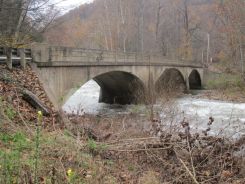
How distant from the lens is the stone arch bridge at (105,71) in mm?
12556

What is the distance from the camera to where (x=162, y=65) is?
93.0 feet

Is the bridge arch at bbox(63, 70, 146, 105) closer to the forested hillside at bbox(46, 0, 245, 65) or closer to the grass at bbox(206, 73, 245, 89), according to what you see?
the forested hillside at bbox(46, 0, 245, 65)

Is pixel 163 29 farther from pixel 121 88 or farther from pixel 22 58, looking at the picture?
pixel 22 58

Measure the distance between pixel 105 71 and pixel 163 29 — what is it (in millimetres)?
38272

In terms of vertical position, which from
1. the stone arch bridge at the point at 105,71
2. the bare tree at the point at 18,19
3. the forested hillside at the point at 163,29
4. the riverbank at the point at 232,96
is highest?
the forested hillside at the point at 163,29

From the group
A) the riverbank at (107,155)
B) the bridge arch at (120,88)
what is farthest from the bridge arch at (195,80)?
the riverbank at (107,155)

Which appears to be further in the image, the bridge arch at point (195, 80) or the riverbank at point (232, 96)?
the bridge arch at point (195, 80)

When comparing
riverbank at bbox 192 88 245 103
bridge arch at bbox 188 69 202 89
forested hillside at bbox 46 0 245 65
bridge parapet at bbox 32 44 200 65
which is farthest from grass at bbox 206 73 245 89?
bridge parapet at bbox 32 44 200 65

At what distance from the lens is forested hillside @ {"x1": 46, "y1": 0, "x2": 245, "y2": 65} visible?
3500 cm

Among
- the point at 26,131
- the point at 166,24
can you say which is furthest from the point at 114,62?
the point at 166,24

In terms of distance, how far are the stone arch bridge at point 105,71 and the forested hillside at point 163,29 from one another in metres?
6.64

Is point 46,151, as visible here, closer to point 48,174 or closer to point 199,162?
point 48,174

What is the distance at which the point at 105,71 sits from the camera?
60.6 ft

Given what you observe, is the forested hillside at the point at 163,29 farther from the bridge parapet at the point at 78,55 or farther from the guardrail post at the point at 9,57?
the guardrail post at the point at 9,57
